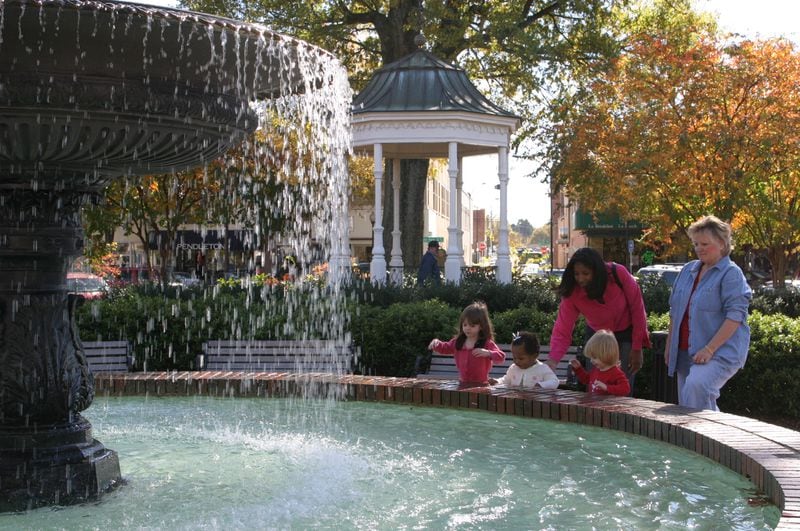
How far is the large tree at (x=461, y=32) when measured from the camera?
899 inches

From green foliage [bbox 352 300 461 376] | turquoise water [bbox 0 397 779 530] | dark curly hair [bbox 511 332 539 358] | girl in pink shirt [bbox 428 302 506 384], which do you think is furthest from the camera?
green foliage [bbox 352 300 461 376]

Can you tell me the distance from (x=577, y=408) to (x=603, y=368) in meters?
0.41

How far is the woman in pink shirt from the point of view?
6672 millimetres

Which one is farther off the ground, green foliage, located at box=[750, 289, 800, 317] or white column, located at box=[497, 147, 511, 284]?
white column, located at box=[497, 147, 511, 284]

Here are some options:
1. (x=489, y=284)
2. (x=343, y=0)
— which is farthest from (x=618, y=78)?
(x=489, y=284)

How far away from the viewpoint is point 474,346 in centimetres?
752

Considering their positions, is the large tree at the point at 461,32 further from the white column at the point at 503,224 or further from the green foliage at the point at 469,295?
the green foliage at the point at 469,295

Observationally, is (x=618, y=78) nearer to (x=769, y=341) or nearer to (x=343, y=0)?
(x=343, y=0)

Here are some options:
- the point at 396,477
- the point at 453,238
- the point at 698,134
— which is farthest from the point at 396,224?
the point at 396,477

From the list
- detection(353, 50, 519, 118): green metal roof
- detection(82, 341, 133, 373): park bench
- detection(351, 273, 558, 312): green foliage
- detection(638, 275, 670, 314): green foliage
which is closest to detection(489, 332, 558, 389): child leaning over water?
detection(82, 341, 133, 373): park bench

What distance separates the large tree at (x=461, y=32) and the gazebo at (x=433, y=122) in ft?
12.6

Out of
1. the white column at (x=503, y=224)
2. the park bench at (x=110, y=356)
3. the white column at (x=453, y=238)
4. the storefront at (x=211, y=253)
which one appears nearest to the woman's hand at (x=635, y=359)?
the park bench at (x=110, y=356)

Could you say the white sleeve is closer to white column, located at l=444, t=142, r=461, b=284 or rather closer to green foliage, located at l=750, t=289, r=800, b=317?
green foliage, located at l=750, t=289, r=800, b=317

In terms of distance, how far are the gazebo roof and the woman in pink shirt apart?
429 inches
